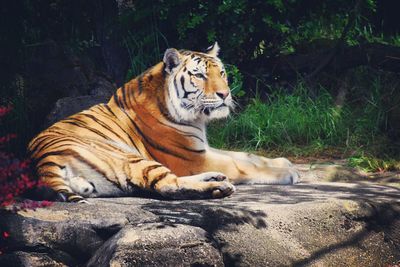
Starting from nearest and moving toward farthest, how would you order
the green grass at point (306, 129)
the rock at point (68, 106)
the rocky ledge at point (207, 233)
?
1. the rocky ledge at point (207, 233)
2. the rock at point (68, 106)
3. the green grass at point (306, 129)

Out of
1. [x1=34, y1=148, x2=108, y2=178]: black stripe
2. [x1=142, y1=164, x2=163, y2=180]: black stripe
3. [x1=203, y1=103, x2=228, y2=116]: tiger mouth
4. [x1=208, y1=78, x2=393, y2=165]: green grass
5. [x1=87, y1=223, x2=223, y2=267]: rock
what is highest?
[x1=203, y1=103, x2=228, y2=116]: tiger mouth

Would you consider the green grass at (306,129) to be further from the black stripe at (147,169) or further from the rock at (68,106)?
the black stripe at (147,169)

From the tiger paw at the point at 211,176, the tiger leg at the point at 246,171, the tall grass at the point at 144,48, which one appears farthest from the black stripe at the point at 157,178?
the tall grass at the point at 144,48

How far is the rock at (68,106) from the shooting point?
7.44 meters

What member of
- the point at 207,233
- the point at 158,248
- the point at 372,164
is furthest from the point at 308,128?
A: the point at 158,248

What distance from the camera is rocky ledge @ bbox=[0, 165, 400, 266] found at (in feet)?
15.0

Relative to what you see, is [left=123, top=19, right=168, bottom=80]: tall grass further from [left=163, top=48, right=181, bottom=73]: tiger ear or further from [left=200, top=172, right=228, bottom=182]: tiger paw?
[left=200, top=172, right=228, bottom=182]: tiger paw

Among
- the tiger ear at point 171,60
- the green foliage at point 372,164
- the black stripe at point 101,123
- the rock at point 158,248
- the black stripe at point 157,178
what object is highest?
the tiger ear at point 171,60

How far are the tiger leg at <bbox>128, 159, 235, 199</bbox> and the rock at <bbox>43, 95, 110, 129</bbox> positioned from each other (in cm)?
194

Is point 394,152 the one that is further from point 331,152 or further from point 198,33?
point 198,33

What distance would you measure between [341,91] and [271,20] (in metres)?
1.16

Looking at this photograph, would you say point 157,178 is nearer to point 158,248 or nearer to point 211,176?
point 211,176

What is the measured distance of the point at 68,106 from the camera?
24.5 ft

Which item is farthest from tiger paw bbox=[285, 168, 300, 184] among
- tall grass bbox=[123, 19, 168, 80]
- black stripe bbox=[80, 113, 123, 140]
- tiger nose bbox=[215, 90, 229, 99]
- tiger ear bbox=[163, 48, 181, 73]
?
tall grass bbox=[123, 19, 168, 80]
